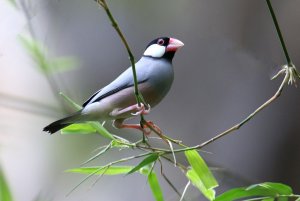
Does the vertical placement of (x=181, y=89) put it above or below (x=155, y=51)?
below

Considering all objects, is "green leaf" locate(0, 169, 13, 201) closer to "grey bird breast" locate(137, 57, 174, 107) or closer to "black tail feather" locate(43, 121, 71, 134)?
"black tail feather" locate(43, 121, 71, 134)

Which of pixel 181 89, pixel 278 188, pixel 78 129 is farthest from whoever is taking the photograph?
pixel 181 89

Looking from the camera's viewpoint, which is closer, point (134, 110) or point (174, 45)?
point (134, 110)

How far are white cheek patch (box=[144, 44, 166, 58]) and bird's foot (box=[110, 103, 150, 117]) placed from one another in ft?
0.44

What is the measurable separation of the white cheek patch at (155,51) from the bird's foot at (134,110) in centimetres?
14

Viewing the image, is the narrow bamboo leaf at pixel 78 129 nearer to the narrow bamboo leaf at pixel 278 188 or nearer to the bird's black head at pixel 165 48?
the bird's black head at pixel 165 48

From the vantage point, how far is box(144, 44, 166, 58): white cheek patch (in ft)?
2.42

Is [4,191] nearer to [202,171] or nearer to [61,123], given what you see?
[61,123]

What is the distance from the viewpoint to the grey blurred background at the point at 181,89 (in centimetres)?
105

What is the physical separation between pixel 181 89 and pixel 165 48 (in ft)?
1.58

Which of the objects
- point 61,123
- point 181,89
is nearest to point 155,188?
point 61,123

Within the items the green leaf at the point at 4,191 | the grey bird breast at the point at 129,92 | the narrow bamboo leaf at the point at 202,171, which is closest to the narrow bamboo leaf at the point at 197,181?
the narrow bamboo leaf at the point at 202,171

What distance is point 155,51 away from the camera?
758mm

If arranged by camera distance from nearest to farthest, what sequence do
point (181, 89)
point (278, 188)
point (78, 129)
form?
point (278, 188) → point (78, 129) → point (181, 89)
